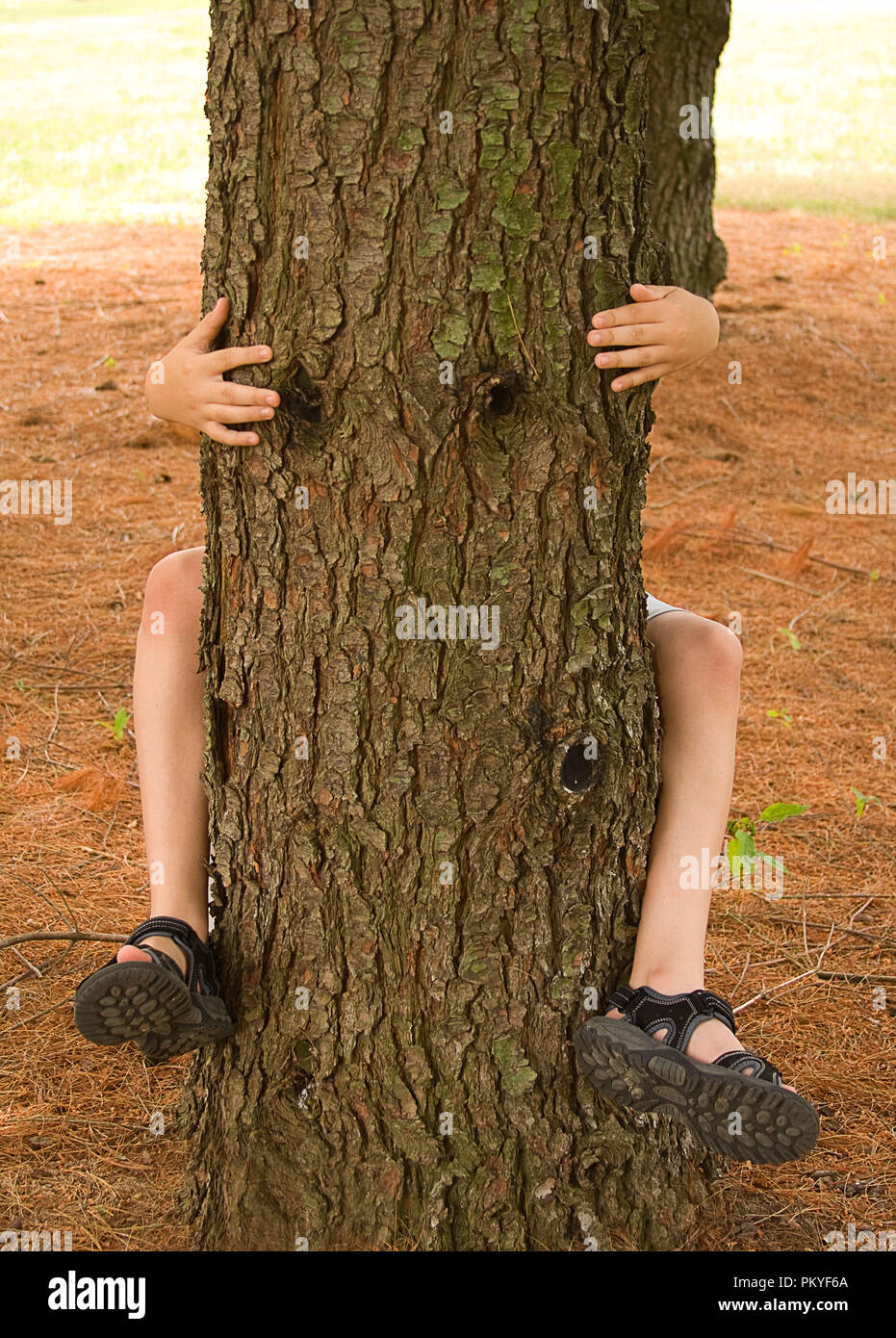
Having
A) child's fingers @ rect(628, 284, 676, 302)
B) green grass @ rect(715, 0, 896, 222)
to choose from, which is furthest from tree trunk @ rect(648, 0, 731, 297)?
green grass @ rect(715, 0, 896, 222)

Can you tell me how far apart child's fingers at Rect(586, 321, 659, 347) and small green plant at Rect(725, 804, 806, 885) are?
1.59 m

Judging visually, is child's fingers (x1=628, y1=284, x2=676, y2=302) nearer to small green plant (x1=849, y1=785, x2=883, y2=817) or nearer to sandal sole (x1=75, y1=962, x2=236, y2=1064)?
sandal sole (x1=75, y1=962, x2=236, y2=1064)

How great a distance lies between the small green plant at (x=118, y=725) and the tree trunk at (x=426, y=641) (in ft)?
5.85

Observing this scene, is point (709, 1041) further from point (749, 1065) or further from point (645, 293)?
point (645, 293)

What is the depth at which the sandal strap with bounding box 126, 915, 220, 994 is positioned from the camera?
1900 millimetres

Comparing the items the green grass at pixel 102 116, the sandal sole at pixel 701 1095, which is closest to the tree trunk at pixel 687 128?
the green grass at pixel 102 116

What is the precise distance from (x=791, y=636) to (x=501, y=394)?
9.76 ft

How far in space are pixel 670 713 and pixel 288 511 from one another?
0.71 m

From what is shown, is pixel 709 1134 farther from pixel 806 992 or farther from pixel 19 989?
pixel 19 989

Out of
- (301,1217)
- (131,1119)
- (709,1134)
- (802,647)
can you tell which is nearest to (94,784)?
(131,1119)

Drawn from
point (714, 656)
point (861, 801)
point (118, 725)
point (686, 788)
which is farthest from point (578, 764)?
point (118, 725)

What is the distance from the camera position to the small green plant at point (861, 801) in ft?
11.0

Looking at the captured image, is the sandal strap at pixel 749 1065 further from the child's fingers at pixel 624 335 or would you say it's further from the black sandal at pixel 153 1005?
the child's fingers at pixel 624 335

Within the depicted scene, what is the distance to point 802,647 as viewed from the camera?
4.41 meters
